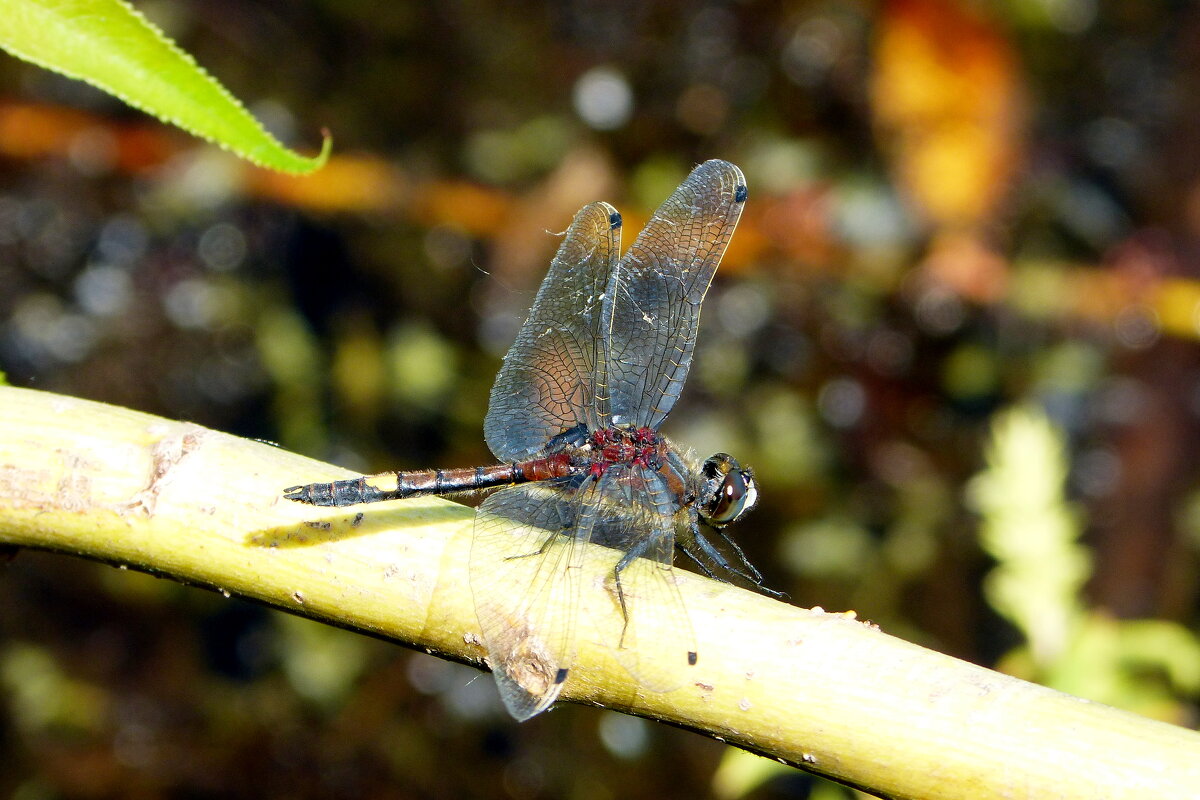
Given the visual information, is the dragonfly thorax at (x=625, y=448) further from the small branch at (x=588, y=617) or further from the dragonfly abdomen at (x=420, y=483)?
the small branch at (x=588, y=617)

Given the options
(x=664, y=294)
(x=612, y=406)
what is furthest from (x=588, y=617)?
(x=664, y=294)

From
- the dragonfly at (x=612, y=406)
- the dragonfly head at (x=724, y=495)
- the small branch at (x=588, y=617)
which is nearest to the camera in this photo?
the small branch at (x=588, y=617)

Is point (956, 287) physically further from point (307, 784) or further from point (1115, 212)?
point (307, 784)

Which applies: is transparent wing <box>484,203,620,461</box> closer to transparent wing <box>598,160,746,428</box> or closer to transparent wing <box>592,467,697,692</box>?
transparent wing <box>598,160,746,428</box>

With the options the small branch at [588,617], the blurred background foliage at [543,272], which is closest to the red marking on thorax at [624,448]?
the small branch at [588,617]

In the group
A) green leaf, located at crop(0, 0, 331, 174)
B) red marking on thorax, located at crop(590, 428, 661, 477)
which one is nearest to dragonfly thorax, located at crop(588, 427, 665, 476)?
red marking on thorax, located at crop(590, 428, 661, 477)

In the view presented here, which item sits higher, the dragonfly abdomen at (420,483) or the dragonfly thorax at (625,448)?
the dragonfly thorax at (625,448)

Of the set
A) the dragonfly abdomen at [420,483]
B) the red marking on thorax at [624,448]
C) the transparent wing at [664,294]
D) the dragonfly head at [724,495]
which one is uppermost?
the transparent wing at [664,294]
